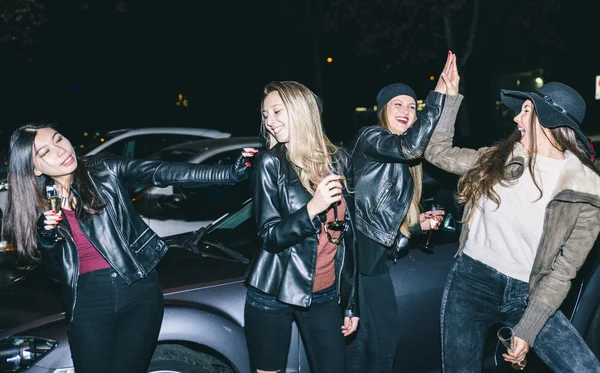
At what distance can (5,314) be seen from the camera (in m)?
3.15

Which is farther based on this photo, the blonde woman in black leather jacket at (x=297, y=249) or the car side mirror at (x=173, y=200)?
the car side mirror at (x=173, y=200)

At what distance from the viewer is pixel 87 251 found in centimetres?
283

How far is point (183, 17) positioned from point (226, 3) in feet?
5.54

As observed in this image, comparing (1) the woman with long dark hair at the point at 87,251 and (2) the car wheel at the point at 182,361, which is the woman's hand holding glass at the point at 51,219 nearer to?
(1) the woman with long dark hair at the point at 87,251

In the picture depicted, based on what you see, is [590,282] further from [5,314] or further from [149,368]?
[5,314]

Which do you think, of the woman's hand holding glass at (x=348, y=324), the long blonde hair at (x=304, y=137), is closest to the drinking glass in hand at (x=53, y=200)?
the long blonde hair at (x=304, y=137)

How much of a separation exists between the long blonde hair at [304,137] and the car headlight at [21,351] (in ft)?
5.02

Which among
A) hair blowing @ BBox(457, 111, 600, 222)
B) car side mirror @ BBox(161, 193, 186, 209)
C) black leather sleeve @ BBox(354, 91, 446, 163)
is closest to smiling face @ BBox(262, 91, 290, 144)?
black leather sleeve @ BBox(354, 91, 446, 163)

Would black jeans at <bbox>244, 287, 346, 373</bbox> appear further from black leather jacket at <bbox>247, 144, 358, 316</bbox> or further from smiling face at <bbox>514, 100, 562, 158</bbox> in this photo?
smiling face at <bbox>514, 100, 562, 158</bbox>

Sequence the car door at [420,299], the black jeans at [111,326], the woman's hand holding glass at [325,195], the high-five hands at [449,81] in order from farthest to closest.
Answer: the car door at [420,299], the high-five hands at [449,81], the black jeans at [111,326], the woman's hand holding glass at [325,195]

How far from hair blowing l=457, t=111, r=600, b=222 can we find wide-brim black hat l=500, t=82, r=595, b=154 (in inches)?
2.2

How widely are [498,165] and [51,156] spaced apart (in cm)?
217

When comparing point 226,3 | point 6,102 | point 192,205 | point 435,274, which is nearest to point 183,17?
point 226,3

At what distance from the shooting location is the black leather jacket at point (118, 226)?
9.10ft
